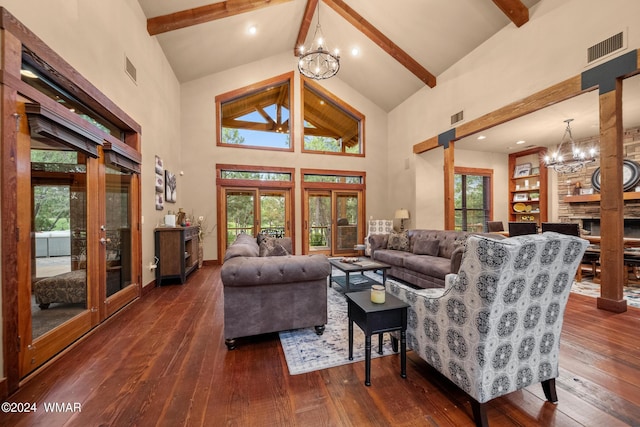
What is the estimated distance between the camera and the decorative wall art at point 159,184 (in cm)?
441

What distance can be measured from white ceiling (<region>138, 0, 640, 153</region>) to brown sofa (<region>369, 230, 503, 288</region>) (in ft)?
9.79

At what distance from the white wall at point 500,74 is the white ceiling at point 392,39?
1.00 ft

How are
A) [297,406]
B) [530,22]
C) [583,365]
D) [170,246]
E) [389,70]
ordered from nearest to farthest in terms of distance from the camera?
[297,406] → [583,365] → [530,22] → [170,246] → [389,70]

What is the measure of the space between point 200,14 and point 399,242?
5.32 m

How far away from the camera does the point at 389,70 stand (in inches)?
246

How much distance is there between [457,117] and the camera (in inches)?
209

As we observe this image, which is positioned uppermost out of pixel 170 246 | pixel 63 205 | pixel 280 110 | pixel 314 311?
pixel 280 110

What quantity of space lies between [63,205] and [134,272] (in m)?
1.53

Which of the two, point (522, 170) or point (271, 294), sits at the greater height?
point (522, 170)

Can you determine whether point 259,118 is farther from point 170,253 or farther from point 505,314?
point 505,314

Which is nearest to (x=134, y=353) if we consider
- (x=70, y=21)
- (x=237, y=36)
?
(x=70, y=21)

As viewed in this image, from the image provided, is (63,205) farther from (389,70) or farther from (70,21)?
(389,70)

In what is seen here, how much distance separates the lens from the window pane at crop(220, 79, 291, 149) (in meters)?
6.66

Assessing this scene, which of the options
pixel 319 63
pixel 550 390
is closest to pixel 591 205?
pixel 550 390
